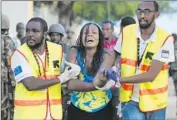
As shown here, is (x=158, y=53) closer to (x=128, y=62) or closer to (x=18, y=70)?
(x=128, y=62)

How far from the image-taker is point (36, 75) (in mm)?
4742

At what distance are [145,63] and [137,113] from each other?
1.60 feet

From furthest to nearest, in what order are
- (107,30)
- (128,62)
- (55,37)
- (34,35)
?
(55,37)
(107,30)
(128,62)
(34,35)

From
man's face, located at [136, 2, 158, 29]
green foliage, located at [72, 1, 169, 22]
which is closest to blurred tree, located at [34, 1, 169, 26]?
green foliage, located at [72, 1, 169, 22]

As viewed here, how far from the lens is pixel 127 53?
16.1 ft

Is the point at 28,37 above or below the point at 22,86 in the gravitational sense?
above

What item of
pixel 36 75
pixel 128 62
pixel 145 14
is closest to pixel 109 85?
pixel 128 62

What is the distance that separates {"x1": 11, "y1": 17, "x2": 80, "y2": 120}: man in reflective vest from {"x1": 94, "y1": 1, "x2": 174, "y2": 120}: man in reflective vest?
1.77ft

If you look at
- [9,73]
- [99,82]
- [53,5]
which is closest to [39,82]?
[99,82]

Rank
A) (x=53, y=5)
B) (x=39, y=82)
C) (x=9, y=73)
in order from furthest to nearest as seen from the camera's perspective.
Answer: (x=53, y=5), (x=9, y=73), (x=39, y=82)

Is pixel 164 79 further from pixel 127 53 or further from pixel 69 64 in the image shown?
pixel 69 64

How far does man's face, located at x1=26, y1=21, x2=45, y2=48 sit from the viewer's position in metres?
4.77

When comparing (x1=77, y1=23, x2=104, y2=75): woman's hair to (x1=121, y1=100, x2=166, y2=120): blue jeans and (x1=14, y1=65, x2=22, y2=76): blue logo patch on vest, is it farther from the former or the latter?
(x1=14, y1=65, x2=22, y2=76): blue logo patch on vest

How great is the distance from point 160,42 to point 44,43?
3.63 ft
